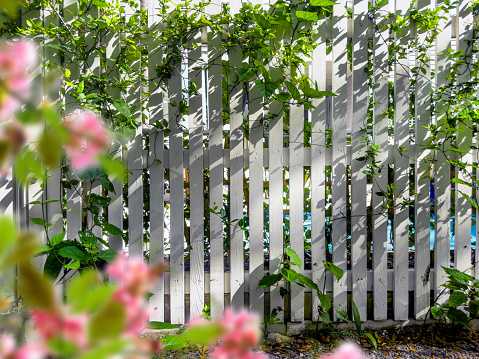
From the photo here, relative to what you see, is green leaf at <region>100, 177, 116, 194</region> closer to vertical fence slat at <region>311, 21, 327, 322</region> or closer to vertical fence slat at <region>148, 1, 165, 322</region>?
vertical fence slat at <region>148, 1, 165, 322</region>

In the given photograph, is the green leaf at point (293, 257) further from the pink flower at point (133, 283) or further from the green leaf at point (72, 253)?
the pink flower at point (133, 283)

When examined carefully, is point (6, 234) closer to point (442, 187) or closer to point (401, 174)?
point (401, 174)

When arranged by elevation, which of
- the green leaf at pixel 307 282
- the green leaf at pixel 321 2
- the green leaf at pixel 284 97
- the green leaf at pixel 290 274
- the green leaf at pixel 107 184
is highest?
the green leaf at pixel 321 2

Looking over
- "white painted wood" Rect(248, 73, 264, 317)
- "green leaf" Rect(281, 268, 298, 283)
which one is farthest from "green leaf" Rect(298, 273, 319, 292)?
"white painted wood" Rect(248, 73, 264, 317)

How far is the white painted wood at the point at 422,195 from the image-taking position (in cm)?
238

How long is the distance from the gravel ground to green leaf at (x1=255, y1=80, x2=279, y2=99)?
137cm

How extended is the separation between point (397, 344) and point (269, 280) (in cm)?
82

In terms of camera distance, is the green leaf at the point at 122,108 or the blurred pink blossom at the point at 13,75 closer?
the blurred pink blossom at the point at 13,75

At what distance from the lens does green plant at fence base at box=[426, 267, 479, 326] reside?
86.4 inches

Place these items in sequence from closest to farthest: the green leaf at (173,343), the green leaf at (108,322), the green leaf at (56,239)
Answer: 1. the green leaf at (108,322)
2. the green leaf at (173,343)
3. the green leaf at (56,239)

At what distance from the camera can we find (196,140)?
237cm

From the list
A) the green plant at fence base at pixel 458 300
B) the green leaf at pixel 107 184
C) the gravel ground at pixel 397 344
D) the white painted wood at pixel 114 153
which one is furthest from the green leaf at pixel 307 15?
the gravel ground at pixel 397 344

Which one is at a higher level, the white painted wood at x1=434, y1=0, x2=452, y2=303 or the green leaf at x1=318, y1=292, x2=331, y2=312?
the white painted wood at x1=434, y1=0, x2=452, y2=303

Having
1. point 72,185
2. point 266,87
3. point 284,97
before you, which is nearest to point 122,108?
point 72,185
